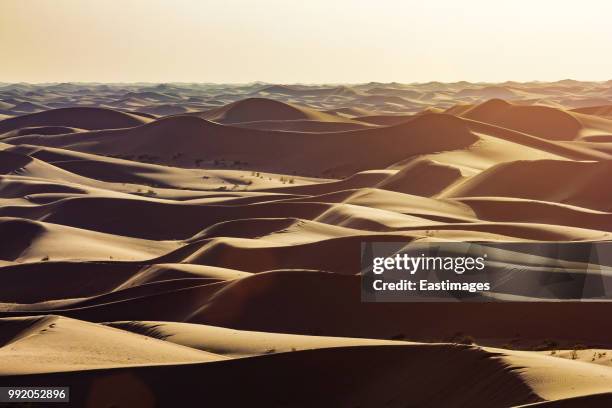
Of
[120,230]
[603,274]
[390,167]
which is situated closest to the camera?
[603,274]

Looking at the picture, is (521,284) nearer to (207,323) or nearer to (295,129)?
(207,323)

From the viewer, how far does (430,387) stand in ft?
36.7

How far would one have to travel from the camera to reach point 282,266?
24.5 meters

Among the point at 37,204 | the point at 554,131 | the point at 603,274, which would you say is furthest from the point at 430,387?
the point at 554,131

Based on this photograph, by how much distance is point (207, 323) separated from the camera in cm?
1864

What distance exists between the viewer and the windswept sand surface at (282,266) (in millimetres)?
12102

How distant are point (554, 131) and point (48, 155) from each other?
115ft

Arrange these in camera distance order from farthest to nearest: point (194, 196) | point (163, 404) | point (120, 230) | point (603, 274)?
point (194, 196) → point (120, 230) → point (603, 274) → point (163, 404)

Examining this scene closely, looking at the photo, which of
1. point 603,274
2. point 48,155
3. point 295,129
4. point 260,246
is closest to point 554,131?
point 295,129

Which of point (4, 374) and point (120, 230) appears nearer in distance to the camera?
point (4, 374)

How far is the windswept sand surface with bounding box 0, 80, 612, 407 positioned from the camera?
39.7 feet

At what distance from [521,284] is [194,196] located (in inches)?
1049

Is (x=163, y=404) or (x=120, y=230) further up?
(x=163, y=404)

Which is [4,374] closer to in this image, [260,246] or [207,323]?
[207,323]
